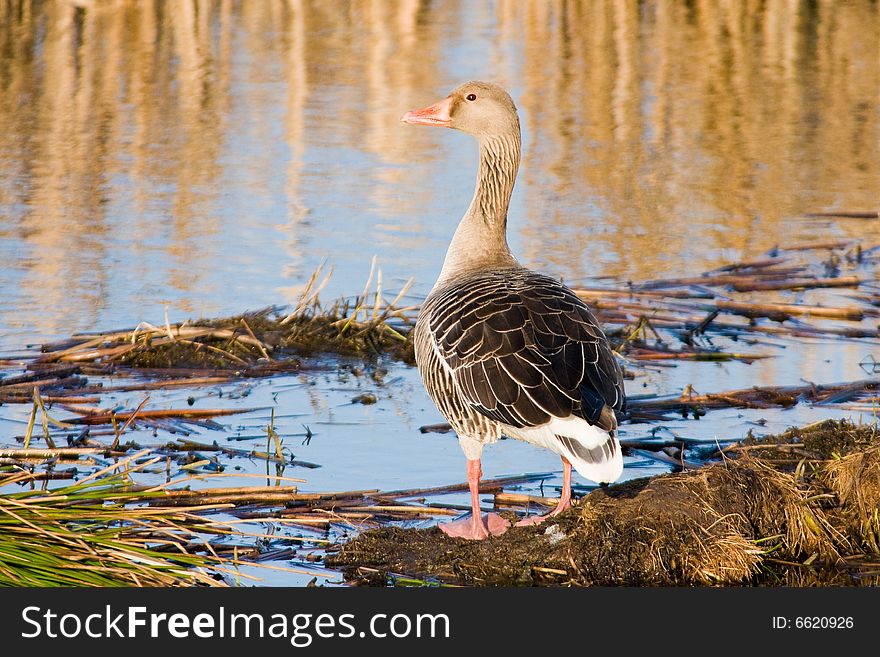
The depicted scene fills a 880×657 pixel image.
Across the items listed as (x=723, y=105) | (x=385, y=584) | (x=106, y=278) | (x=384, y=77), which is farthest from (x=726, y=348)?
(x=384, y=77)

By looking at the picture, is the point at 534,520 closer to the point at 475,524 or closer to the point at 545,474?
the point at 475,524

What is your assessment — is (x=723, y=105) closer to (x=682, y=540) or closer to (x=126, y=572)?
(x=682, y=540)

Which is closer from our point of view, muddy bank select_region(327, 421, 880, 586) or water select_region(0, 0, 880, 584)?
muddy bank select_region(327, 421, 880, 586)

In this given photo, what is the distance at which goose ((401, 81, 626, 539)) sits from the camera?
5.30 metres

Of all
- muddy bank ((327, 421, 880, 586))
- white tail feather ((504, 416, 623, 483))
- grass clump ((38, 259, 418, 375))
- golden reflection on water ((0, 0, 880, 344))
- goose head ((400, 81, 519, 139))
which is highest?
golden reflection on water ((0, 0, 880, 344))

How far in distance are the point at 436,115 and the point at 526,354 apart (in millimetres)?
2319

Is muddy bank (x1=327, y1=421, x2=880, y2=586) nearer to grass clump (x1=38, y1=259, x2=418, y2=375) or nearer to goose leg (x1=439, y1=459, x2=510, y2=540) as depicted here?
goose leg (x1=439, y1=459, x2=510, y2=540)

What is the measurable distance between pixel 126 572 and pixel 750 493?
2.73 metres

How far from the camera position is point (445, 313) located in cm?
595

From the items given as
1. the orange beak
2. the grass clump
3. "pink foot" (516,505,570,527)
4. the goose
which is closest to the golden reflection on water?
the grass clump

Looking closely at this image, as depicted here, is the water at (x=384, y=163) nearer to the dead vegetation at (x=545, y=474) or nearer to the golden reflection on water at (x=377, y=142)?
the golden reflection on water at (x=377, y=142)

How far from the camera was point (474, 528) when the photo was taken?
18.7ft

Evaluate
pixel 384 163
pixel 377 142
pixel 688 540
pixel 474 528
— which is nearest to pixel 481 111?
pixel 474 528

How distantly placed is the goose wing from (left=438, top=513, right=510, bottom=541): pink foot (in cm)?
53
